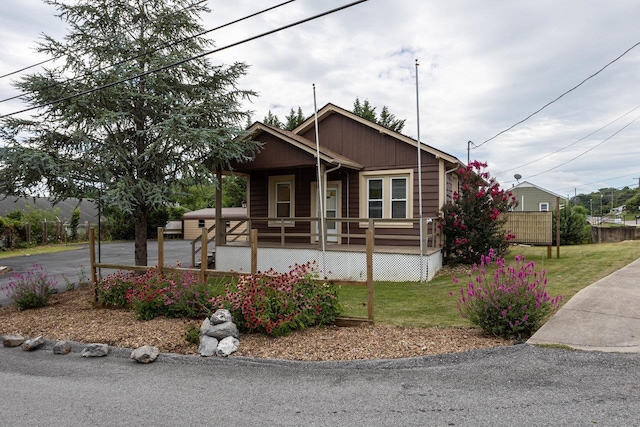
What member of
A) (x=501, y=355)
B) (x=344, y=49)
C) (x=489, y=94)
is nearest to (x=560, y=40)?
(x=489, y=94)

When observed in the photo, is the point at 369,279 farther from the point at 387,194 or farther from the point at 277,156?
the point at 387,194

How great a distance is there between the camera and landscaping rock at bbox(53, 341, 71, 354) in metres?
5.88

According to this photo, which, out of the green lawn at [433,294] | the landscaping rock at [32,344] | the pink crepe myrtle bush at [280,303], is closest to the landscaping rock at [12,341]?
the landscaping rock at [32,344]

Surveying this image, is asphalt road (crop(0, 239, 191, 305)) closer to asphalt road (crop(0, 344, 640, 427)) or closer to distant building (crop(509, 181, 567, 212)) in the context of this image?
asphalt road (crop(0, 344, 640, 427))

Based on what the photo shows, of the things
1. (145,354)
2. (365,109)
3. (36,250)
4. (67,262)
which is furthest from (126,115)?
(365,109)

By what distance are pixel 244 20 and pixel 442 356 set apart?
671cm

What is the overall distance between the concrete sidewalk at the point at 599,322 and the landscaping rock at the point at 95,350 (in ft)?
18.0

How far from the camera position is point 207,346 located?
543cm

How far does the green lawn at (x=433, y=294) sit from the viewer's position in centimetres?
690

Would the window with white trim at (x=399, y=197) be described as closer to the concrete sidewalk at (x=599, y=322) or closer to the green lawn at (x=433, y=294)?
the green lawn at (x=433, y=294)

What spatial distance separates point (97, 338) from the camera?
20.5 ft

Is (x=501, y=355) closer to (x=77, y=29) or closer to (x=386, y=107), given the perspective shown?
(x=77, y=29)

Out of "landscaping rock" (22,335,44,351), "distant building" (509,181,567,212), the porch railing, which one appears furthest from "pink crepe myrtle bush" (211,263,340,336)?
"distant building" (509,181,567,212)

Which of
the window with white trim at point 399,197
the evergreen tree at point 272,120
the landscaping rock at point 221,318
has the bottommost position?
the landscaping rock at point 221,318
